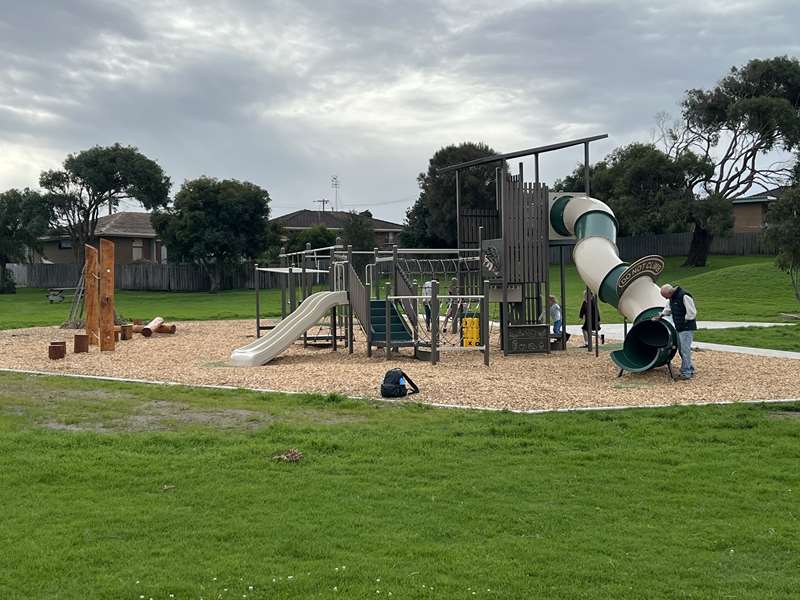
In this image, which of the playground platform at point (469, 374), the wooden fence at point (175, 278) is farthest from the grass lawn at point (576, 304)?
the playground platform at point (469, 374)

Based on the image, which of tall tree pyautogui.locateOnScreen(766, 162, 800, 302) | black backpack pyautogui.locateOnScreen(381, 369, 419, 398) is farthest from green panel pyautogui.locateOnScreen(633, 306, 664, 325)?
tall tree pyautogui.locateOnScreen(766, 162, 800, 302)

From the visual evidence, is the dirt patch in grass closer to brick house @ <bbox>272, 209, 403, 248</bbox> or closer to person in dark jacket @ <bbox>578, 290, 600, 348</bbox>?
person in dark jacket @ <bbox>578, 290, 600, 348</bbox>

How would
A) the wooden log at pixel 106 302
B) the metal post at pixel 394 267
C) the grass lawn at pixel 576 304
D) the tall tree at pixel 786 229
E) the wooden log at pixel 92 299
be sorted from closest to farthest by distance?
the metal post at pixel 394 267 < the wooden log at pixel 106 302 < the wooden log at pixel 92 299 < the tall tree at pixel 786 229 < the grass lawn at pixel 576 304

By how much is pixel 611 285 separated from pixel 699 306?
1802 cm

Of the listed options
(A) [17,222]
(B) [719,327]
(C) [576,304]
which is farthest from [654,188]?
(A) [17,222]

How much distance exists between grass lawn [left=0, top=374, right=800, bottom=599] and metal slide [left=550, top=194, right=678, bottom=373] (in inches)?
145

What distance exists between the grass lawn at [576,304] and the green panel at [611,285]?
38.3 feet

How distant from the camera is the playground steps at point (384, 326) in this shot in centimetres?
1716

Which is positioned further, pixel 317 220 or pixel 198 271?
pixel 317 220

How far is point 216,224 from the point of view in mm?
54375

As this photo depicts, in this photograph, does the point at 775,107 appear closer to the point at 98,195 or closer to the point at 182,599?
the point at 98,195

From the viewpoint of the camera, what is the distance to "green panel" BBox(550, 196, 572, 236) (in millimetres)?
18188

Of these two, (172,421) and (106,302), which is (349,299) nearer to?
(106,302)

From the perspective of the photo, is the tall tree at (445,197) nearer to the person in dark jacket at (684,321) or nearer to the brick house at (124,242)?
the brick house at (124,242)
